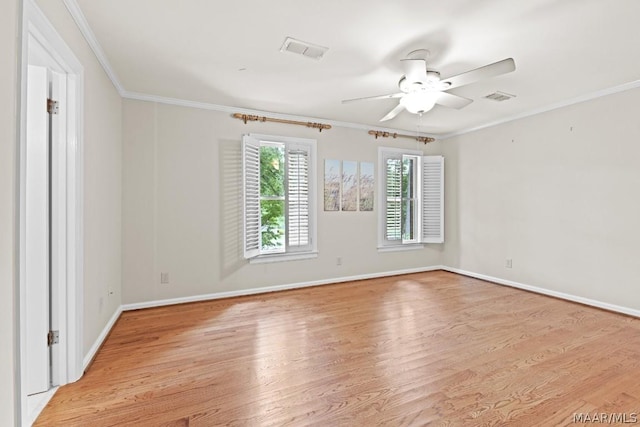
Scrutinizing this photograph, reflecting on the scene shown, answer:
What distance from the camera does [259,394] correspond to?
1996mm

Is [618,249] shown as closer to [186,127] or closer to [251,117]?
[251,117]

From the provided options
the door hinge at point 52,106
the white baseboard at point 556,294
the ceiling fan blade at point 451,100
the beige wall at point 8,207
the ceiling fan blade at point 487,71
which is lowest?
the white baseboard at point 556,294

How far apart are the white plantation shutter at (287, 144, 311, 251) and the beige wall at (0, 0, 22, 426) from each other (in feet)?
10.7

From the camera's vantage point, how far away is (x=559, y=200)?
13.2ft

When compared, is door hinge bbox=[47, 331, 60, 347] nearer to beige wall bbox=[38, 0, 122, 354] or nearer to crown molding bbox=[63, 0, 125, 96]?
beige wall bbox=[38, 0, 122, 354]

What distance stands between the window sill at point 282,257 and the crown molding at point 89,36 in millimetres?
2578

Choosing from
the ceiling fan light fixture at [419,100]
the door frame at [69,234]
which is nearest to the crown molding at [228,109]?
the door frame at [69,234]

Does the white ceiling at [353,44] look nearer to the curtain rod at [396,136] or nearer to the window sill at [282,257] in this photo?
the curtain rod at [396,136]

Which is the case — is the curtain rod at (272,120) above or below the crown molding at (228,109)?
below

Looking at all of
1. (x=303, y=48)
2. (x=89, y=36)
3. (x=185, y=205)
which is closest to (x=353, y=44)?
(x=303, y=48)

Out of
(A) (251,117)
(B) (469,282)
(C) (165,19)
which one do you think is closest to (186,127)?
(A) (251,117)

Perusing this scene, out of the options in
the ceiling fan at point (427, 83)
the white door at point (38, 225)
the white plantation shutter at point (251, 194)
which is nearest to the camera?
the white door at point (38, 225)

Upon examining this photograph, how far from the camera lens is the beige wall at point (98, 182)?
2.24 meters

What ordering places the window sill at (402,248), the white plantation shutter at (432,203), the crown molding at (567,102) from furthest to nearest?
the white plantation shutter at (432,203) → the window sill at (402,248) → the crown molding at (567,102)
